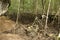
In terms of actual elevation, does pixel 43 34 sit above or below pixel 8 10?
below

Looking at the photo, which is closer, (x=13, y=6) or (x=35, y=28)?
(x=35, y=28)

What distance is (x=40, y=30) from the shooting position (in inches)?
178

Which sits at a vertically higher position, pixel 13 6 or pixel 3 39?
pixel 13 6

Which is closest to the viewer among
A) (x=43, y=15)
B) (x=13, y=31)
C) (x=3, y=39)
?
(x=3, y=39)

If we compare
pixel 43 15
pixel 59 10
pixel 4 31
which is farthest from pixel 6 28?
pixel 59 10

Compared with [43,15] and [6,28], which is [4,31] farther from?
[43,15]

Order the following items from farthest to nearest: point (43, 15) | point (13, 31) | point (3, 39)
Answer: point (43, 15) < point (13, 31) < point (3, 39)

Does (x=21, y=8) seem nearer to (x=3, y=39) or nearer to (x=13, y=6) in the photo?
(x=13, y=6)

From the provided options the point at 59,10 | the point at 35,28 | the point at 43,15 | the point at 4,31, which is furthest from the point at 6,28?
the point at 59,10

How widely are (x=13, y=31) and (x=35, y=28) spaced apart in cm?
57

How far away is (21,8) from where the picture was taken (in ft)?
16.3

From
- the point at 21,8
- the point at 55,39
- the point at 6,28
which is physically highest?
the point at 21,8

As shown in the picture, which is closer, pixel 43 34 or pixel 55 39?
pixel 55 39

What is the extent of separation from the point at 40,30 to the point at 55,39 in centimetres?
53
